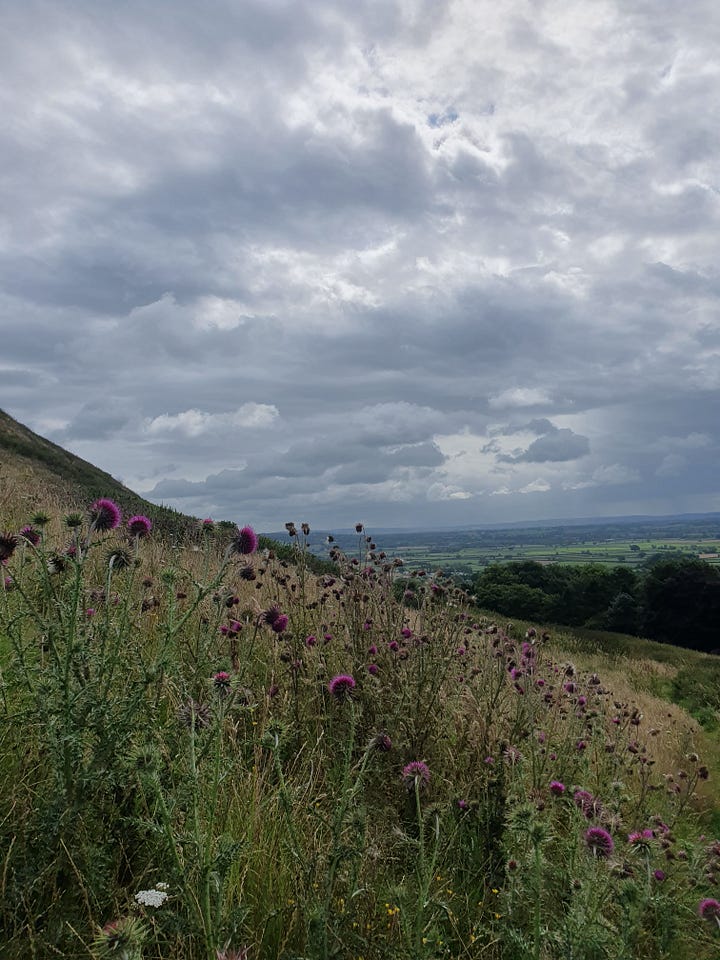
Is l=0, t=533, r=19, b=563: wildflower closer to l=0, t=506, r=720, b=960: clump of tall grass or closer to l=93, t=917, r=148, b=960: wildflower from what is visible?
l=0, t=506, r=720, b=960: clump of tall grass

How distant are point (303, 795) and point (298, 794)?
8 cm

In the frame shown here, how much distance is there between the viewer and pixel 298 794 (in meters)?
3.79

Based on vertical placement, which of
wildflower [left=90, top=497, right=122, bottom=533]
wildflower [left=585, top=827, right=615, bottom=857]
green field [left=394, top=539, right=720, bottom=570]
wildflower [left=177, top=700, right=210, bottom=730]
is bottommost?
green field [left=394, top=539, right=720, bottom=570]

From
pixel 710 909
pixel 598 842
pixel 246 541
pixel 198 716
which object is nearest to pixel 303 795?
pixel 198 716

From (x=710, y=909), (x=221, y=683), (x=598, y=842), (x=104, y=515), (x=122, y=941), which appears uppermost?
(x=104, y=515)

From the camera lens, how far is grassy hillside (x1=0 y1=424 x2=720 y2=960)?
2.34 m

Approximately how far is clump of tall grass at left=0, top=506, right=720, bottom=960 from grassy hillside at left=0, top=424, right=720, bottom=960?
0.02 meters

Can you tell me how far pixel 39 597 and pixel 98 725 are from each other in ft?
9.89

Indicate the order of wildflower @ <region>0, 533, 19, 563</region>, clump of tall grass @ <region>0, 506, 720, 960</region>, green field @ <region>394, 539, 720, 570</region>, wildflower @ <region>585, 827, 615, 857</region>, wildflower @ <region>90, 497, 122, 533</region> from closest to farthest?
clump of tall grass @ <region>0, 506, 720, 960</region>, wildflower @ <region>585, 827, 615, 857</region>, wildflower @ <region>90, 497, 122, 533</region>, wildflower @ <region>0, 533, 19, 563</region>, green field @ <region>394, 539, 720, 570</region>

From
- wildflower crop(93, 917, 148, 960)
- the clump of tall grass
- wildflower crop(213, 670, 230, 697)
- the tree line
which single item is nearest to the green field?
the tree line

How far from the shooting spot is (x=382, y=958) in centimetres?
262

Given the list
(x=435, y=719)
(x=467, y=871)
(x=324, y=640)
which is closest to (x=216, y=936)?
(x=467, y=871)

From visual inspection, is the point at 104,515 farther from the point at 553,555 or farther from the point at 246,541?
the point at 553,555

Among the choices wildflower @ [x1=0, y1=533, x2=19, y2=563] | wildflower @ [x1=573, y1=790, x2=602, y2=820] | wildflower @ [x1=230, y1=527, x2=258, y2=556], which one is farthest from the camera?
wildflower @ [x1=230, y1=527, x2=258, y2=556]
